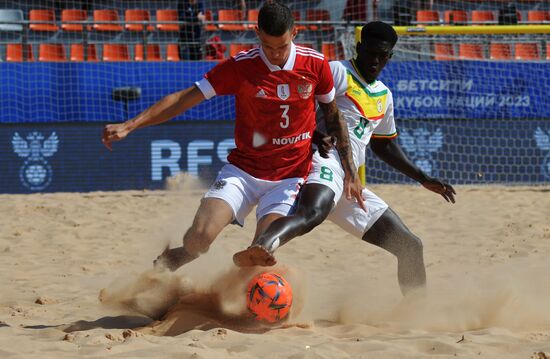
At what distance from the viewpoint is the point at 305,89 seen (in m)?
4.93

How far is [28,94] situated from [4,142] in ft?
2.71

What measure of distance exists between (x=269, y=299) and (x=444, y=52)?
9.86 metres

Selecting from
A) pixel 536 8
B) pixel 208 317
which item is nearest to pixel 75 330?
pixel 208 317

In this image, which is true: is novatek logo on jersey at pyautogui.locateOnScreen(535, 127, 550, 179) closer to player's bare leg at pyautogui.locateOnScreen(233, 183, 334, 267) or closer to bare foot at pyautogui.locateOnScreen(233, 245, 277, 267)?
player's bare leg at pyautogui.locateOnScreen(233, 183, 334, 267)

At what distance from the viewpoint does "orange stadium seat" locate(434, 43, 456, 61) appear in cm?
1327

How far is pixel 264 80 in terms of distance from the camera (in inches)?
192

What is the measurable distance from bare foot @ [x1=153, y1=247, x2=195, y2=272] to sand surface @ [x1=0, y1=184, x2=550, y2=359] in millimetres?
314

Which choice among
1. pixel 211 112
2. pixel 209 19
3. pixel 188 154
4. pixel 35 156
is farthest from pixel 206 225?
pixel 209 19

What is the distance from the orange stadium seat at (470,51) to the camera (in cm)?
1388

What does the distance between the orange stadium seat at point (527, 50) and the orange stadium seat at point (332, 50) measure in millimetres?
2946

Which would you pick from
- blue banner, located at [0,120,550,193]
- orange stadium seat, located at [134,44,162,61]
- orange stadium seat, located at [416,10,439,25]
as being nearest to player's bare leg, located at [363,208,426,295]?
blue banner, located at [0,120,550,193]

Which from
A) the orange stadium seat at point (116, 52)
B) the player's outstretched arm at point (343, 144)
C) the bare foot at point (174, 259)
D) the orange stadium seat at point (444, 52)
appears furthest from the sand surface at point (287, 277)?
the orange stadium seat at point (116, 52)

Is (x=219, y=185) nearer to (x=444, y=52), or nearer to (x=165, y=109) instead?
(x=165, y=109)

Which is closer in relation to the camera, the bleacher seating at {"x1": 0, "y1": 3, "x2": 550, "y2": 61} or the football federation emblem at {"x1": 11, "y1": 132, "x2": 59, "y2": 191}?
the football federation emblem at {"x1": 11, "y1": 132, "x2": 59, "y2": 191}
